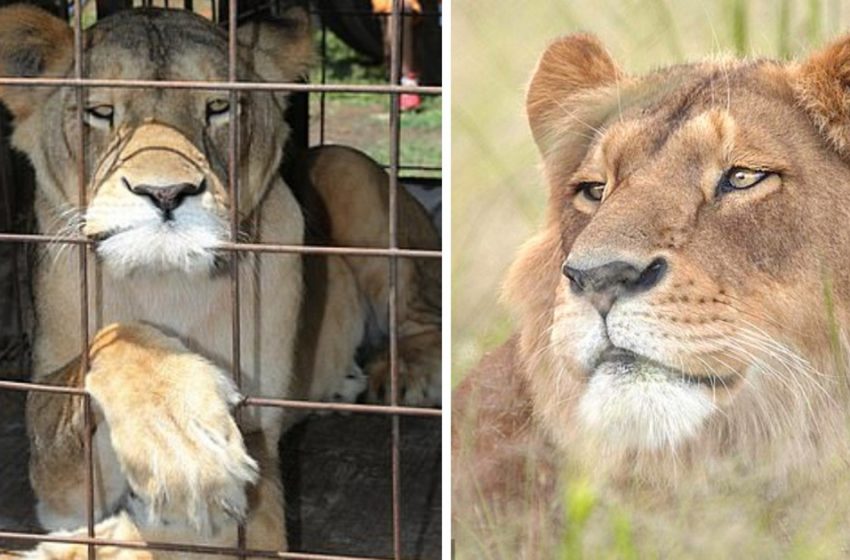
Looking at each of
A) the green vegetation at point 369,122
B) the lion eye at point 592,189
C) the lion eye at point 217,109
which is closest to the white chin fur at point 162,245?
the lion eye at point 217,109

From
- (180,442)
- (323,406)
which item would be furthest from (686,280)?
(180,442)

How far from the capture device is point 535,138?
6.03ft

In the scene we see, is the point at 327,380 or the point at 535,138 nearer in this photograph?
the point at 535,138

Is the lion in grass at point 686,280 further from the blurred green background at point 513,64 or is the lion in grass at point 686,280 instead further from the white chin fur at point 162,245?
the white chin fur at point 162,245

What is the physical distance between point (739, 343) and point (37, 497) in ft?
4.76

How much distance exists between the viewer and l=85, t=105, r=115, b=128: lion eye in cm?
246

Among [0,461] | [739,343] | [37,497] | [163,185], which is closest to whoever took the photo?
[739,343]

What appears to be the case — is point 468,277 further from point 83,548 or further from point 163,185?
point 83,548

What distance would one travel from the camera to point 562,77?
1.81 metres

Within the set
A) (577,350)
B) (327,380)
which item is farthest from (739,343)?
(327,380)

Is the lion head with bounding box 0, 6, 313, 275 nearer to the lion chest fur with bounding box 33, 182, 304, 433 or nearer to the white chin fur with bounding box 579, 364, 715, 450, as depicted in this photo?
the lion chest fur with bounding box 33, 182, 304, 433

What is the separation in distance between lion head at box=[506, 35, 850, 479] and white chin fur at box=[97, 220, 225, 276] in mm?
642

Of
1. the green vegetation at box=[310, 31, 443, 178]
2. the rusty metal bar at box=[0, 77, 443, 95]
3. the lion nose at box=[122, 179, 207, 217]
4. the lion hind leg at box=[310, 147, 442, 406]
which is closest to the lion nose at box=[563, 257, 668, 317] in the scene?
the rusty metal bar at box=[0, 77, 443, 95]

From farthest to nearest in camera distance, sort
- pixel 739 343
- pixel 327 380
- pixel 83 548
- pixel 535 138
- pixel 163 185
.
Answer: pixel 327 380, pixel 83 548, pixel 163 185, pixel 535 138, pixel 739 343
